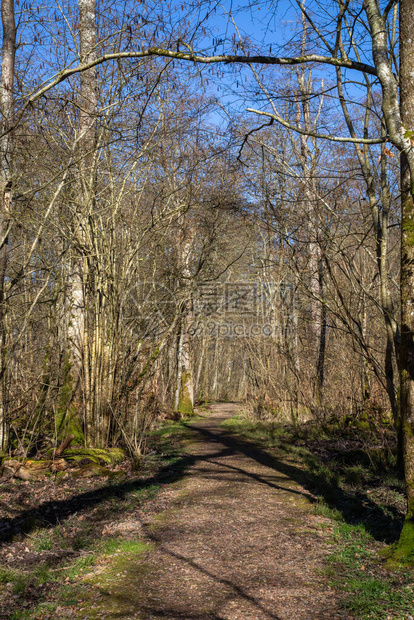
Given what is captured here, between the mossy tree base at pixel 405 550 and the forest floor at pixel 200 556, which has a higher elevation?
the mossy tree base at pixel 405 550

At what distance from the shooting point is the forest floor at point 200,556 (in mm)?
3496

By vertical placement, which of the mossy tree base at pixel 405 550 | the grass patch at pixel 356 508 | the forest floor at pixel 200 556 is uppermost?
the mossy tree base at pixel 405 550

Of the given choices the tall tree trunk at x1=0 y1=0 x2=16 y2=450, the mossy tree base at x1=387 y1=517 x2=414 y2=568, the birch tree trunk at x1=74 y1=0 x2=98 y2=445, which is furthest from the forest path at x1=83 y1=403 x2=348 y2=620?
the tall tree trunk at x1=0 y1=0 x2=16 y2=450

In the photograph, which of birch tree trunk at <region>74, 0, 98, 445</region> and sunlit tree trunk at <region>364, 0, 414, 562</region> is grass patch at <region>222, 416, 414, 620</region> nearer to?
sunlit tree trunk at <region>364, 0, 414, 562</region>

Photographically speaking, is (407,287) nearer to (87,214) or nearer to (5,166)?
(87,214)

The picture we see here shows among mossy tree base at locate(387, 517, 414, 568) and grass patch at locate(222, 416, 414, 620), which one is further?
mossy tree base at locate(387, 517, 414, 568)

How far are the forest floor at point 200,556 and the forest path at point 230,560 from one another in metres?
0.01

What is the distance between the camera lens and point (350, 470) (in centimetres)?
740

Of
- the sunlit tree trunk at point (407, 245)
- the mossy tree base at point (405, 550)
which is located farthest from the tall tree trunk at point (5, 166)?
the mossy tree base at point (405, 550)

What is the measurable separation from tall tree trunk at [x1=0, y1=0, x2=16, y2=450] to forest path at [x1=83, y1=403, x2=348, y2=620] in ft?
9.42

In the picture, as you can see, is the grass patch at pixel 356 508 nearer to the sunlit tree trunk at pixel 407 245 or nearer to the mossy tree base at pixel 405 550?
the mossy tree base at pixel 405 550

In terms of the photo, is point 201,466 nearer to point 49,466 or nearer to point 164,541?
point 49,466

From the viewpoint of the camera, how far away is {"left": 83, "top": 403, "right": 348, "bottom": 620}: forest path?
348cm

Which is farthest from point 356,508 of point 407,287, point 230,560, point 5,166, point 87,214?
point 5,166
